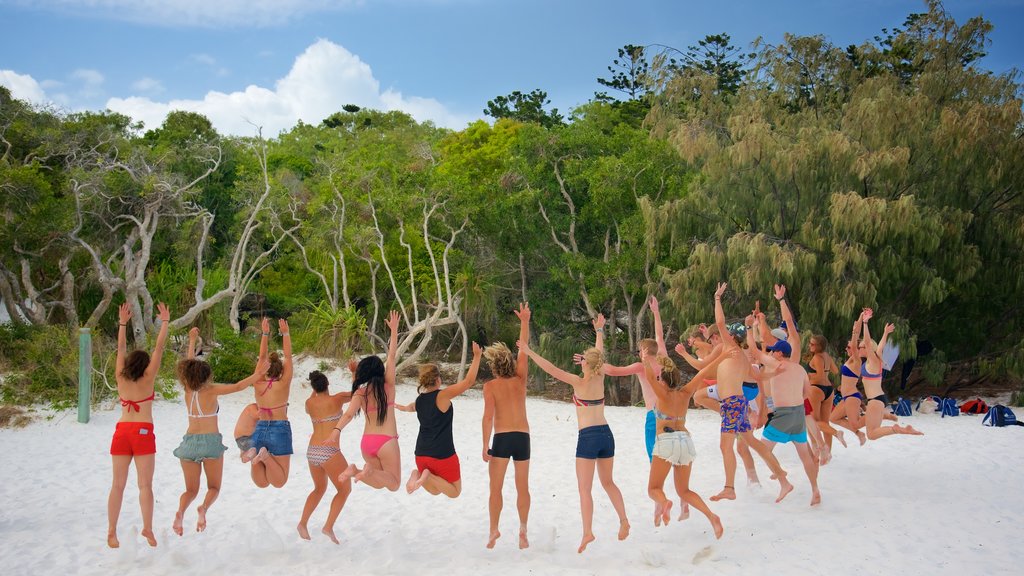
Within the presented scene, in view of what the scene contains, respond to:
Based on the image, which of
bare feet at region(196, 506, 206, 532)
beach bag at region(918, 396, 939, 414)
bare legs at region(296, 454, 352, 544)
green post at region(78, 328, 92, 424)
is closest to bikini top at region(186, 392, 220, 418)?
bare feet at region(196, 506, 206, 532)

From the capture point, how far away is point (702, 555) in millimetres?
6281

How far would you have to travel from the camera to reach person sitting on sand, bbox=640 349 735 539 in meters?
6.43

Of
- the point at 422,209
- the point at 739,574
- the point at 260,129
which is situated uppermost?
the point at 260,129

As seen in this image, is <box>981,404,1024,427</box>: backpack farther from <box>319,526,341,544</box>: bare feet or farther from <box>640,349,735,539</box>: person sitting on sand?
<box>319,526,341,544</box>: bare feet

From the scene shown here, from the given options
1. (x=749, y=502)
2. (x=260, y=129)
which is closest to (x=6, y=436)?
(x=260, y=129)

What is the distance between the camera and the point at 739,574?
232 inches

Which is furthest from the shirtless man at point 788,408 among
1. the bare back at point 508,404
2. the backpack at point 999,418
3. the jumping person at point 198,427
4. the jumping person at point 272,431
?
the backpack at point 999,418

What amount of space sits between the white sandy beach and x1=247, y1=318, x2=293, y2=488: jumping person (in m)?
0.60

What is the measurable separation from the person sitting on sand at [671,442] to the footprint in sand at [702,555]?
14 cm

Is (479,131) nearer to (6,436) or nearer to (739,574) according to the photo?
(6,436)

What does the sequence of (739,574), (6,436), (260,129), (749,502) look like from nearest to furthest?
(739,574) → (749,502) → (6,436) → (260,129)

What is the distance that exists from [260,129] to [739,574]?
48.4 ft

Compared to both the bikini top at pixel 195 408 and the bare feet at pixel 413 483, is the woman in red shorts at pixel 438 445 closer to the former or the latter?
→ the bare feet at pixel 413 483

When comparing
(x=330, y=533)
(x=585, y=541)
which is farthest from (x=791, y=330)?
(x=330, y=533)
